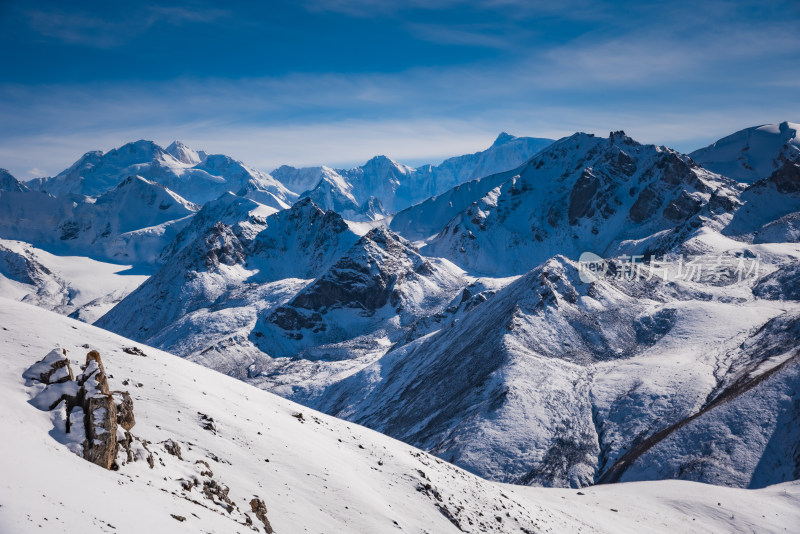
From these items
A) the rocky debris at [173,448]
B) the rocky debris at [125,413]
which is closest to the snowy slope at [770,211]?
the rocky debris at [173,448]

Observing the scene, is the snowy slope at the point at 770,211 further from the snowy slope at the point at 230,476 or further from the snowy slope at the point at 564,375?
the snowy slope at the point at 230,476

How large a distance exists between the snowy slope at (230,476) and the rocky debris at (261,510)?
355 millimetres

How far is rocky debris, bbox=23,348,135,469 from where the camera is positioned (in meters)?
25.7

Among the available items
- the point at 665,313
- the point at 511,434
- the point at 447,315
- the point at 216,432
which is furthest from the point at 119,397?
the point at 447,315

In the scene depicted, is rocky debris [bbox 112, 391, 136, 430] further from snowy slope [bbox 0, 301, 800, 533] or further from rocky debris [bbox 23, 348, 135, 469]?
snowy slope [bbox 0, 301, 800, 533]

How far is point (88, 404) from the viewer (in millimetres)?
26609

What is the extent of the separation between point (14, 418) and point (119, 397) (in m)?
6.58

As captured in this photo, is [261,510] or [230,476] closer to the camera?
[261,510]

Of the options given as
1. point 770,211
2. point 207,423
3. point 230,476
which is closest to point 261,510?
point 230,476

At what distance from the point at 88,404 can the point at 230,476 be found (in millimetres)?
8276

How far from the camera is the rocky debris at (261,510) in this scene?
28.1 meters
